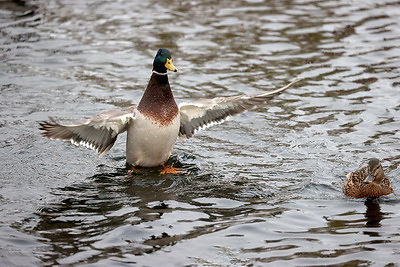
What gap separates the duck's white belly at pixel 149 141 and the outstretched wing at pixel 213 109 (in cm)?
48

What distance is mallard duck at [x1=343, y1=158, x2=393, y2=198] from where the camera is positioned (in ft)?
26.3

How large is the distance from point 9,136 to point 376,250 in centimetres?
545

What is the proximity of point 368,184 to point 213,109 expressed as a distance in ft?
8.08

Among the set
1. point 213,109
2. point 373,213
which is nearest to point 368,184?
point 373,213

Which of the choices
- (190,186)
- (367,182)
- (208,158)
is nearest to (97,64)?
(208,158)

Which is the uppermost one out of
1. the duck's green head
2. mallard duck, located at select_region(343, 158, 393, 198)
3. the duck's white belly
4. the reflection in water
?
the duck's green head

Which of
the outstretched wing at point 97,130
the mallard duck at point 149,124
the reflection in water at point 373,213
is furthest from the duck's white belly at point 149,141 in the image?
the reflection in water at point 373,213

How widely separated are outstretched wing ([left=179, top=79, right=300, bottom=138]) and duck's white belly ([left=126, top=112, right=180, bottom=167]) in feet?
1.58

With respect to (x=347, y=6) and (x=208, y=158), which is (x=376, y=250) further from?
(x=347, y=6)

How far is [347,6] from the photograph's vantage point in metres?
16.0

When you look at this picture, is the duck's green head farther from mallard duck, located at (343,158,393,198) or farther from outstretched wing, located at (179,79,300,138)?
mallard duck, located at (343,158,393,198)

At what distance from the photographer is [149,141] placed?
9.05 m

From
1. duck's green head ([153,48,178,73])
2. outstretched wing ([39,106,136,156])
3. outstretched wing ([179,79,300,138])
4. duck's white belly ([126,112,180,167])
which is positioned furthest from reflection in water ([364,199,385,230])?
outstretched wing ([39,106,136,156])

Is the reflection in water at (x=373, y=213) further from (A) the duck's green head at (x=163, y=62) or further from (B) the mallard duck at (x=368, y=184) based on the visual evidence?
(A) the duck's green head at (x=163, y=62)
